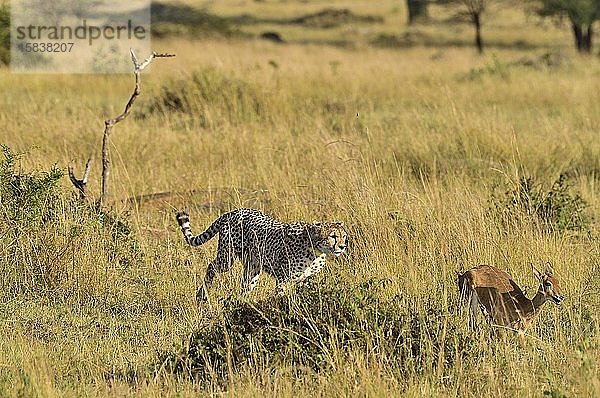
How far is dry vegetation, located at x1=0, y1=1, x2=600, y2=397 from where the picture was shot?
4953 mm

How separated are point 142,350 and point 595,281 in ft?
9.29

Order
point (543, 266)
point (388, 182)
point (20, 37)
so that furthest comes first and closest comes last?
point (20, 37) < point (388, 182) < point (543, 266)

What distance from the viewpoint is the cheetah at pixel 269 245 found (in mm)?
6211

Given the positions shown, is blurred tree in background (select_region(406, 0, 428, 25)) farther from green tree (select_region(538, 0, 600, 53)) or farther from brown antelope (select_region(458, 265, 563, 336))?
brown antelope (select_region(458, 265, 563, 336))

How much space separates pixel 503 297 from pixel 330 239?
41.2 inches

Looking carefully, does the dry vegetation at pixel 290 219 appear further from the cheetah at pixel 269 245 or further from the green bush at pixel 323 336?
the cheetah at pixel 269 245

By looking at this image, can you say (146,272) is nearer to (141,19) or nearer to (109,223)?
(109,223)

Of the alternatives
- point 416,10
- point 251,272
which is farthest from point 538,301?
point 416,10

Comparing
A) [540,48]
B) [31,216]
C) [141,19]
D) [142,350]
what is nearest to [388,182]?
[31,216]

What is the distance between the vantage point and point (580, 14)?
32.2m

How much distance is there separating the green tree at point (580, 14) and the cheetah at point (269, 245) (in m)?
26.9


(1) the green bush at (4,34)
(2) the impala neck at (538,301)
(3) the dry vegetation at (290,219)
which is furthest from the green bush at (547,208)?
(1) the green bush at (4,34)

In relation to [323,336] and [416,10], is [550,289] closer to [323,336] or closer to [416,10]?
[323,336]

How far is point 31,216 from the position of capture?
7277 millimetres
